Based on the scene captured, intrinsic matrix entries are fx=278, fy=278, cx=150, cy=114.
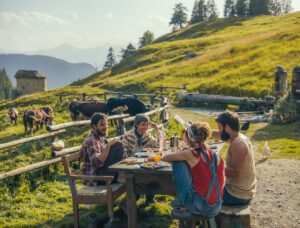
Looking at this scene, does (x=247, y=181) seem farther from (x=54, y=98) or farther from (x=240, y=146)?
(x=54, y=98)

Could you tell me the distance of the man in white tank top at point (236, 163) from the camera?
140 inches

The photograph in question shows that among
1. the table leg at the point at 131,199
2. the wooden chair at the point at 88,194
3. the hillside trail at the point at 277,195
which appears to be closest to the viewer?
the table leg at the point at 131,199

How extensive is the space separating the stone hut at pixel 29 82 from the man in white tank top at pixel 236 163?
55.8 m

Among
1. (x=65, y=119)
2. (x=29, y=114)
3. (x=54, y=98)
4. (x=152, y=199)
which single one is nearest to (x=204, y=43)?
(x=54, y=98)

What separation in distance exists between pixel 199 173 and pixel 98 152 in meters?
1.81

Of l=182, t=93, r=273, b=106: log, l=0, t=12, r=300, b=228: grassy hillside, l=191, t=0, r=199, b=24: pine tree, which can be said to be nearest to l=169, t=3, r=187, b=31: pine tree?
l=191, t=0, r=199, b=24: pine tree

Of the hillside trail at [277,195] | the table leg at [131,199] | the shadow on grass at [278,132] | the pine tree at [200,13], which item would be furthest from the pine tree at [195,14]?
the table leg at [131,199]

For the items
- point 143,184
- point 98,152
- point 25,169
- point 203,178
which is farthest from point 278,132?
point 25,169

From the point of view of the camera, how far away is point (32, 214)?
489 cm

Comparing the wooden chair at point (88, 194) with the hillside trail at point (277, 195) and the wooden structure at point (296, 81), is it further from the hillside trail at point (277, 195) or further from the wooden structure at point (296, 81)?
the wooden structure at point (296, 81)

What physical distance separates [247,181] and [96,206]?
2.82m

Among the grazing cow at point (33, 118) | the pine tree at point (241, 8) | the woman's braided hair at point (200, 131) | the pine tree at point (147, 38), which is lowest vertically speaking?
the grazing cow at point (33, 118)

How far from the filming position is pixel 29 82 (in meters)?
53.9

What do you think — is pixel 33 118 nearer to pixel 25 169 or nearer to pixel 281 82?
pixel 25 169
